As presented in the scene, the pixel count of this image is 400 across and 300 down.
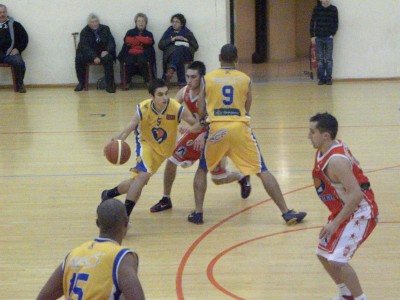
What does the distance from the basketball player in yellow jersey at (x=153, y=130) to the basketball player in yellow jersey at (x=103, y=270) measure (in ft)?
12.2

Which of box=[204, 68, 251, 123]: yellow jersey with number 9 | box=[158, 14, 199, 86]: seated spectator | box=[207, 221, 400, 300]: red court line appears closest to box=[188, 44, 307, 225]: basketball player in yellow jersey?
box=[204, 68, 251, 123]: yellow jersey with number 9

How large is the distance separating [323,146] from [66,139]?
7252mm

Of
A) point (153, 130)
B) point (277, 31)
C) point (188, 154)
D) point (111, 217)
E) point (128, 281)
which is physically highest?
point (111, 217)

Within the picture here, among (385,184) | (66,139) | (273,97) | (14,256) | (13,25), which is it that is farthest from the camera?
(13,25)

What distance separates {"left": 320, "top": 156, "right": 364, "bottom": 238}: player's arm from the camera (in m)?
5.02

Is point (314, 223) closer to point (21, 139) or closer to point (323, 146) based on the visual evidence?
point (323, 146)

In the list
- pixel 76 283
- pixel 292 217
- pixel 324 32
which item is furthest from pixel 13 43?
pixel 76 283

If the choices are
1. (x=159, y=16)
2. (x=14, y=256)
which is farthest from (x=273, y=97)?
(x=14, y=256)

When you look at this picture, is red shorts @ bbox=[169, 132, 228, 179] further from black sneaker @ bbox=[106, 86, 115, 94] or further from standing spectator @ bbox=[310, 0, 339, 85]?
standing spectator @ bbox=[310, 0, 339, 85]

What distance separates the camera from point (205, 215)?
26.3 ft

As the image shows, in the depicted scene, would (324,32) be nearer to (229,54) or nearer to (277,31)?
(277,31)

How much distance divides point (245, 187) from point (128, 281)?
502cm

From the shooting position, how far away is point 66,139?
39.1 feet

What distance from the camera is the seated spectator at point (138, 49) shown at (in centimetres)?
1688
